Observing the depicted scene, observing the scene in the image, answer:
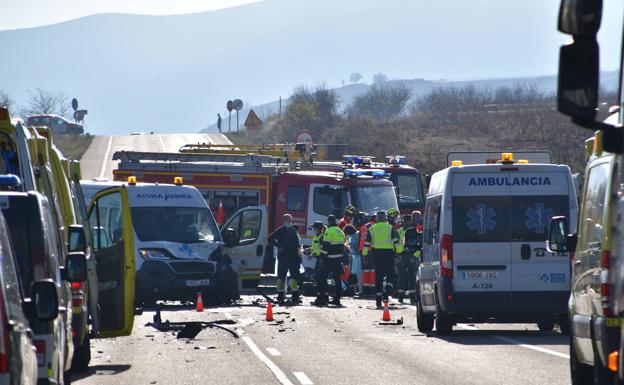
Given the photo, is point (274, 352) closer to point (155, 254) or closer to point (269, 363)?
point (269, 363)

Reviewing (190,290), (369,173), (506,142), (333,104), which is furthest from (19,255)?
(333,104)

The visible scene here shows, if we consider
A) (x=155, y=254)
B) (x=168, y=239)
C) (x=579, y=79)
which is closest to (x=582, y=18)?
(x=579, y=79)

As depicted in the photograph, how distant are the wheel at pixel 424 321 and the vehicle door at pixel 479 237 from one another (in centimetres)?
160

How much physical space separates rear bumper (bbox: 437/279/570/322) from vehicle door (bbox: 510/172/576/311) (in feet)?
0.04

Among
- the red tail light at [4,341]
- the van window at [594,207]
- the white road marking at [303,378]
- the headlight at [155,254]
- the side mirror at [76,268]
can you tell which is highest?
the van window at [594,207]

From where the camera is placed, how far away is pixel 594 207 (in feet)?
31.4

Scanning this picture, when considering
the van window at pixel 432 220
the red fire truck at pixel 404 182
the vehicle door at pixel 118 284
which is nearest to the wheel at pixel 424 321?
the van window at pixel 432 220

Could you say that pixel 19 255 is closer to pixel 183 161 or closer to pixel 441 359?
pixel 441 359

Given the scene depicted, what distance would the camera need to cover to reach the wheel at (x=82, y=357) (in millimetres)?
14039

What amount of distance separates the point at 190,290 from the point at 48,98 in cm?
7534

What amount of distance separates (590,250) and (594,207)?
339 mm

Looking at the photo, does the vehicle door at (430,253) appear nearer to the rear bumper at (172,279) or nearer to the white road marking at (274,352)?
the white road marking at (274,352)

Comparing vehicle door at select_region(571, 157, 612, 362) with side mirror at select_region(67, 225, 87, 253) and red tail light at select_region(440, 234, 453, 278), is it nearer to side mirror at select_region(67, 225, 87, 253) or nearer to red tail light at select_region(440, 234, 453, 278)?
side mirror at select_region(67, 225, 87, 253)

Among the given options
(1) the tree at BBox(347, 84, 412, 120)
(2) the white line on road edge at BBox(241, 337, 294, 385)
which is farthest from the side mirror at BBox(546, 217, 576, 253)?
(1) the tree at BBox(347, 84, 412, 120)
